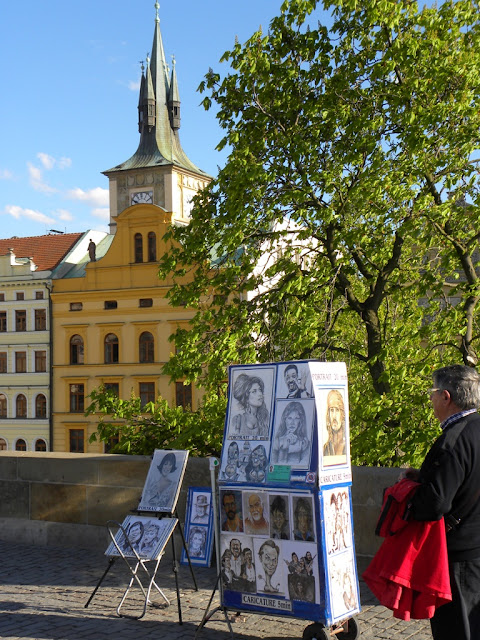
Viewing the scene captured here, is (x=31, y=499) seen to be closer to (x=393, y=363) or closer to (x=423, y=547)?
(x=393, y=363)

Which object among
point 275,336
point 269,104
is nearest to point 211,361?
point 275,336

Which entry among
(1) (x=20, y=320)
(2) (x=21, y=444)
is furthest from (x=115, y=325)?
(2) (x=21, y=444)

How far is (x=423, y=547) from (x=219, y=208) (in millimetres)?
8595

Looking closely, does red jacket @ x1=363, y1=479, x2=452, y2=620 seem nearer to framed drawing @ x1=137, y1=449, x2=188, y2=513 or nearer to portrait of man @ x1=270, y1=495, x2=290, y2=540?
portrait of man @ x1=270, y1=495, x2=290, y2=540

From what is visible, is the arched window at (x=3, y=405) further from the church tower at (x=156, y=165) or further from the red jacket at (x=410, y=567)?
the red jacket at (x=410, y=567)

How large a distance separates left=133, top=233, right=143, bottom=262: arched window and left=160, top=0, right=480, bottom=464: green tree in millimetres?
39731

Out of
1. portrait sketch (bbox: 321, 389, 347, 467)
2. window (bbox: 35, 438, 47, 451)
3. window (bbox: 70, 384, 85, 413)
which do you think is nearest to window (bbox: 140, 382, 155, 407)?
window (bbox: 70, 384, 85, 413)

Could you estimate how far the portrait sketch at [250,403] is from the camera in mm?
6016

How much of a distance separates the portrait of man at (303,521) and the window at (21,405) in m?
51.4

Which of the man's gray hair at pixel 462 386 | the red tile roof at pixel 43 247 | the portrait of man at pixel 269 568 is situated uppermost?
the red tile roof at pixel 43 247

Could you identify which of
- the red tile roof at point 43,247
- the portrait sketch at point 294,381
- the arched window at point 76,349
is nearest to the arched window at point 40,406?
the arched window at point 76,349

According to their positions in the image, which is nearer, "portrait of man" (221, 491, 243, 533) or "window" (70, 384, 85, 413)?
"portrait of man" (221, 491, 243, 533)

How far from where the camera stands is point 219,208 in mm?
12422

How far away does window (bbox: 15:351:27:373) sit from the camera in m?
55.3
